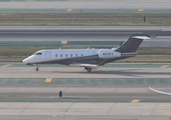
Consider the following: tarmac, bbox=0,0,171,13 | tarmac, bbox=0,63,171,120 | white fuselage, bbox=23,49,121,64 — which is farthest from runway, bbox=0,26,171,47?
white fuselage, bbox=23,49,121,64

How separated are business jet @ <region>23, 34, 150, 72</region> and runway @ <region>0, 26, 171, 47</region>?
19.8 metres

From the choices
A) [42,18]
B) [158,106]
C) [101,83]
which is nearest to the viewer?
[158,106]

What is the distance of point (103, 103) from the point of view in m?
56.6

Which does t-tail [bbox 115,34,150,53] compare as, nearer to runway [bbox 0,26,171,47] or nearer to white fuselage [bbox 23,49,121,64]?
white fuselage [bbox 23,49,121,64]

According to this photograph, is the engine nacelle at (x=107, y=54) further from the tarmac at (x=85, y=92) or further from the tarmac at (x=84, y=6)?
the tarmac at (x=84, y=6)

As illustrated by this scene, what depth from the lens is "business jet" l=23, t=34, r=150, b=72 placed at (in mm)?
75250

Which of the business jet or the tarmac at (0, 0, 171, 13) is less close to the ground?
the tarmac at (0, 0, 171, 13)

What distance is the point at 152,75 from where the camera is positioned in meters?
71.6

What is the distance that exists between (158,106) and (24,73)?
23.6 meters

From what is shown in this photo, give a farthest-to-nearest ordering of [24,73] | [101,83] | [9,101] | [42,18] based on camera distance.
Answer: [42,18] → [24,73] → [101,83] → [9,101]

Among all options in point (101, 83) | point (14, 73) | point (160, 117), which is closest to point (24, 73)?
point (14, 73)

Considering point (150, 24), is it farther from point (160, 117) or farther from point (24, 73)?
point (160, 117)

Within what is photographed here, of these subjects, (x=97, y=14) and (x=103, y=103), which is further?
(x=97, y=14)

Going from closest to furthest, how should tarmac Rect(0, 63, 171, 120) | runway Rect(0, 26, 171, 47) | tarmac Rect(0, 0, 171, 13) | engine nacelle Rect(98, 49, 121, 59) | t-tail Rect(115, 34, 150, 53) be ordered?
1. tarmac Rect(0, 63, 171, 120)
2. engine nacelle Rect(98, 49, 121, 59)
3. t-tail Rect(115, 34, 150, 53)
4. runway Rect(0, 26, 171, 47)
5. tarmac Rect(0, 0, 171, 13)
